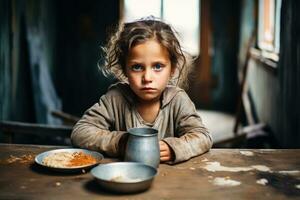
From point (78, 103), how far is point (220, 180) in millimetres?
6763

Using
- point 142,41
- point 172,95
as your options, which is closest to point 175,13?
point 172,95

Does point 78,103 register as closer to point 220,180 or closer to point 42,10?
point 42,10

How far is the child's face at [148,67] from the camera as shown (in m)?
1.88

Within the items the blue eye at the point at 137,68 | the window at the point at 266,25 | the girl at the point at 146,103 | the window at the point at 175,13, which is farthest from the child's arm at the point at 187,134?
the window at the point at 175,13

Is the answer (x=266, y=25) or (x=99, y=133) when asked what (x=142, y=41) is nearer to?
(x=99, y=133)

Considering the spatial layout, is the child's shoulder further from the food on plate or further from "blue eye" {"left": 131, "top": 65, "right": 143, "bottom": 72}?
the food on plate

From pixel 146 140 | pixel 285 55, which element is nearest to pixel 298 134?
pixel 285 55

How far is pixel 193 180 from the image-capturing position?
1528mm

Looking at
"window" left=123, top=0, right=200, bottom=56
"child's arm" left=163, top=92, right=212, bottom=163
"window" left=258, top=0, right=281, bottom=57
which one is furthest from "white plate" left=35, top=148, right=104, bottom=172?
"window" left=123, top=0, right=200, bottom=56

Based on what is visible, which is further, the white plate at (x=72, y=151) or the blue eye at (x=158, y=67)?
the blue eye at (x=158, y=67)

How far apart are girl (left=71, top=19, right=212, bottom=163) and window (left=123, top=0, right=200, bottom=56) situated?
218 inches

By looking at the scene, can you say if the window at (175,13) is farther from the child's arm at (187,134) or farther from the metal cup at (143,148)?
the metal cup at (143,148)

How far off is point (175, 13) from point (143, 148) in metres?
6.65

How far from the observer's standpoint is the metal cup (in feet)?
5.02
